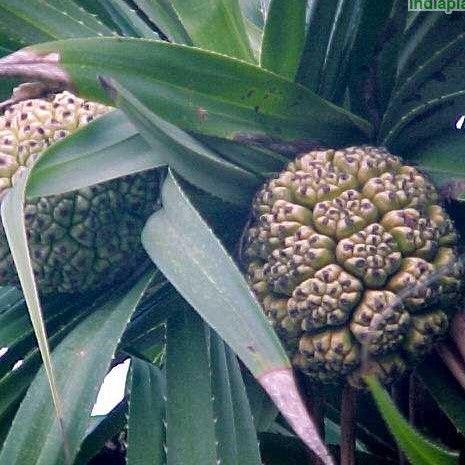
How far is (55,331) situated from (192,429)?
0.30 meters

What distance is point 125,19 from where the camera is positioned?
1.53 m

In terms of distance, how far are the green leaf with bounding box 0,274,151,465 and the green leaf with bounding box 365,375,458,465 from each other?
1.15 feet

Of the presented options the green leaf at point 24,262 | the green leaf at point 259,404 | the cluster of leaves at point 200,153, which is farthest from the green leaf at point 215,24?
the green leaf at point 259,404

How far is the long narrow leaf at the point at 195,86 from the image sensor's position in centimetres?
120

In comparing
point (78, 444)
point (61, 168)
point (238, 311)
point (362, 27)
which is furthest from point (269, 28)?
point (78, 444)

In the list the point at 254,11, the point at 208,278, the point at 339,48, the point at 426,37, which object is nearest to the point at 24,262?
the point at 208,278

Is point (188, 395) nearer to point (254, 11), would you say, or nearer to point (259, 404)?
point (259, 404)

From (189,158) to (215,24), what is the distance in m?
0.23

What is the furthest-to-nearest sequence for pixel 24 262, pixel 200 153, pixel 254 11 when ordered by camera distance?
1. pixel 254 11
2. pixel 200 153
3. pixel 24 262

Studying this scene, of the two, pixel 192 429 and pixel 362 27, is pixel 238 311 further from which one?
pixel 362 27

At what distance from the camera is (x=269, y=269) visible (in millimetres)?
1175

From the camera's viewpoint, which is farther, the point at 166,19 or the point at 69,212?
the point at 166,19

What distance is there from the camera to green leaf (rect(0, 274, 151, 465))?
116 centimetres

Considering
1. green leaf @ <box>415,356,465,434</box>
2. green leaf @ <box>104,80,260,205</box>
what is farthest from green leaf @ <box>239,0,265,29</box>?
green leaf @ <box>415,356,465,434</box>
